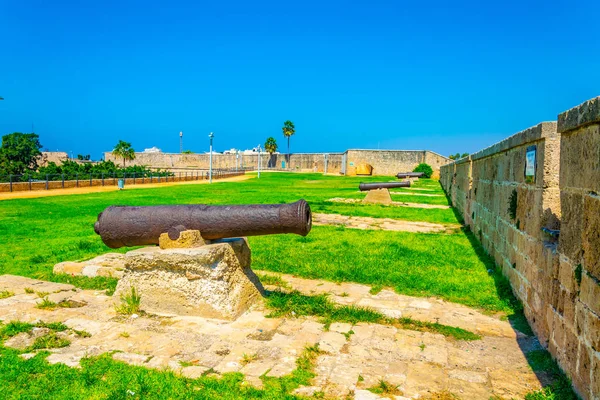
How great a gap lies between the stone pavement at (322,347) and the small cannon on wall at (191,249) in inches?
6.2

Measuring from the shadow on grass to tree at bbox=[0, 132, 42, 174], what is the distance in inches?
1530

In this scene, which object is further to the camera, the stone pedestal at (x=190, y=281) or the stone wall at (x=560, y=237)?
the stone pedestal at (x=190, y=281)

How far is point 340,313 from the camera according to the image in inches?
177

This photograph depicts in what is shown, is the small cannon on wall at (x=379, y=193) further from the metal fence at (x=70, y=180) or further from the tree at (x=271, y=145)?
the tree at (x=271, y=145)

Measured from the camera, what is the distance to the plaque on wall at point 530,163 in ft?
15.2

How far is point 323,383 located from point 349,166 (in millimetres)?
49974

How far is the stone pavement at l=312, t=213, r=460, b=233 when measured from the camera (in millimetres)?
10625

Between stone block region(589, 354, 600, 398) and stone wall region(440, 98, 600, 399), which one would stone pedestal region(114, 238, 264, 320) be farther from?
stone block region(589, 354, 600, 398)

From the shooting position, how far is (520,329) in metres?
4.25

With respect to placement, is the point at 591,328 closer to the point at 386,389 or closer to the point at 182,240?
the point at 386,389

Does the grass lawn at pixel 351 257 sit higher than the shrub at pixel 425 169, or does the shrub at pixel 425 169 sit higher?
the shrub at pixel 425 169

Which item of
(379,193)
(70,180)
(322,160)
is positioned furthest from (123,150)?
(379,193)

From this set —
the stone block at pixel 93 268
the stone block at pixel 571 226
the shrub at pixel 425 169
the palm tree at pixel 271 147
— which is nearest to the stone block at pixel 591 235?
the stone block at pixel 571 226

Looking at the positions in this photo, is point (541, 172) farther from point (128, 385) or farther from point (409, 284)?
point (128, 385)
